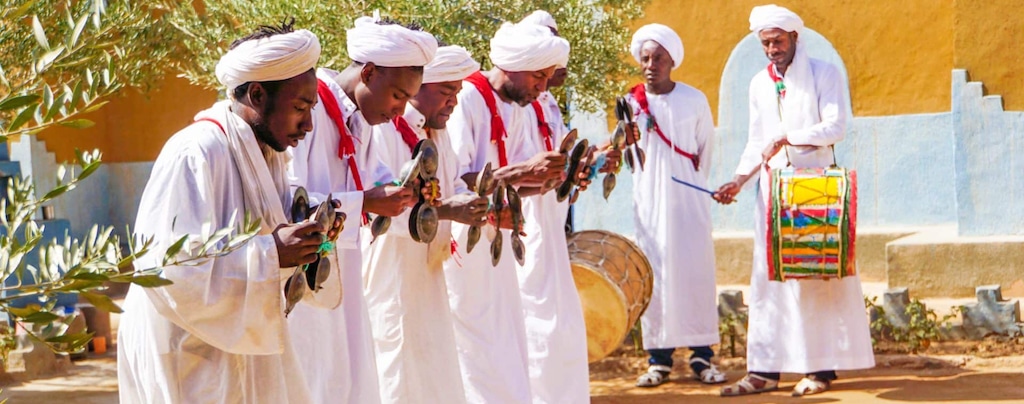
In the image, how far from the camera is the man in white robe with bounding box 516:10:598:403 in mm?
7312

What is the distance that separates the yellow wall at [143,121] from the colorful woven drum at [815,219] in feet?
31.3

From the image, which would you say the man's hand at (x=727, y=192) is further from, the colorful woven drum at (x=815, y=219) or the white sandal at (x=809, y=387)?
the white sandal at (x=809, y=387)

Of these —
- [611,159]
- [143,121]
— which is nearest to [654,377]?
[611,159]

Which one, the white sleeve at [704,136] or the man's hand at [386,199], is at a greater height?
the white sleeve at [704,136]

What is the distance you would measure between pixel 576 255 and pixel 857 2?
5594 millimetres

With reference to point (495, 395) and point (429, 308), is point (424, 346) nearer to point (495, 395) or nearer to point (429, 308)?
point (429, 308)

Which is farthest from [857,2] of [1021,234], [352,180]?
[352,180]

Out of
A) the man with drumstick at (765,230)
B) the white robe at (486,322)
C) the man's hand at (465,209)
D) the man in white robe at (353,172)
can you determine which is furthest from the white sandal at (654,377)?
the man in white robe at (353,172)

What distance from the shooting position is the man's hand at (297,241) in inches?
147

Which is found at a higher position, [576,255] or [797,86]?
[797,86]

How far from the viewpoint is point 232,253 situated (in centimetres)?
371

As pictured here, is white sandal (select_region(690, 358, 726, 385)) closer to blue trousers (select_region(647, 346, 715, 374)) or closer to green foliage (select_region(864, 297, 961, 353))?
blue trousers (select_region(647, 346, 715, 374))

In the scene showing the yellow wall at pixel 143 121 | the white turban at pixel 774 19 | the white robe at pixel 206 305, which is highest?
the yellow wall at pixel 143 121

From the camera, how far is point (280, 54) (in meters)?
4.10
